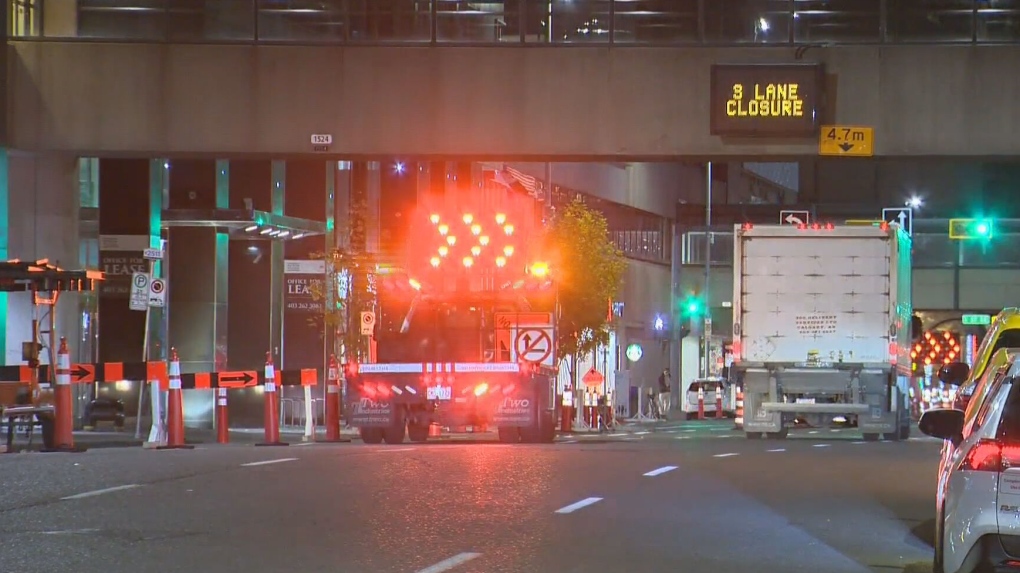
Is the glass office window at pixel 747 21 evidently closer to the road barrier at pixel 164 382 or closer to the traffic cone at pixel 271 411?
the road barrier at pixel 164 382

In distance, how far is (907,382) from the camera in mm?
30719

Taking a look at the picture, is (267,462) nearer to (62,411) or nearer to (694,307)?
(62,411)

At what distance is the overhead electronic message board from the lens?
86.3 ft

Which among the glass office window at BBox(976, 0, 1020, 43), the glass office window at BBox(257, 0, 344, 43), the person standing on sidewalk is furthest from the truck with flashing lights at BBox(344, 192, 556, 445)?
the person standing on sidewalk

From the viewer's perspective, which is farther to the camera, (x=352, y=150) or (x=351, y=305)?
(x=351, y=305)

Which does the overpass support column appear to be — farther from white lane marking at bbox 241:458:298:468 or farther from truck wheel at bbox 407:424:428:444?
white lane marking at bbox 241:458:298:468

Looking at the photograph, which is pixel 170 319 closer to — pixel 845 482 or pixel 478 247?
pixel 478 247

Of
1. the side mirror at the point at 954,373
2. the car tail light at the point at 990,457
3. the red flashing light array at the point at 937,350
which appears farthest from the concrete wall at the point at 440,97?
the red flashing light array at the point at 937,350

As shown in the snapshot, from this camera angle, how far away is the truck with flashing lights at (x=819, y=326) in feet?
93.1

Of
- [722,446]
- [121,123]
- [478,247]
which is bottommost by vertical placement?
[722,446]

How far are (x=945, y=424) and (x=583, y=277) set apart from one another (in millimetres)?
35348

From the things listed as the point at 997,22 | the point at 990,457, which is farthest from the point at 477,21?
the point at 990,457

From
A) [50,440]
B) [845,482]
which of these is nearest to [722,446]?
[845,482]

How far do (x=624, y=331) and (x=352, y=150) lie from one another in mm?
33980
